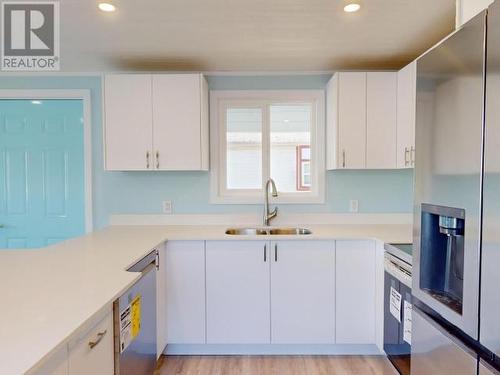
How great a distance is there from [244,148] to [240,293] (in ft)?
4.30

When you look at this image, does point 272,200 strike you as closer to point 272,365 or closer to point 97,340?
point 272,365

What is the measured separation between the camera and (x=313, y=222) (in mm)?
2977

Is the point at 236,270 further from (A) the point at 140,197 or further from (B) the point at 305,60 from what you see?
(B) the point at 305,60

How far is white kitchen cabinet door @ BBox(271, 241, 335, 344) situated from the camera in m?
2.36

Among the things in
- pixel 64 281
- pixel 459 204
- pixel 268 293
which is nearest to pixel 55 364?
pixel 64 281

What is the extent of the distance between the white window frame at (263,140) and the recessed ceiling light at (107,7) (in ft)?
3.85

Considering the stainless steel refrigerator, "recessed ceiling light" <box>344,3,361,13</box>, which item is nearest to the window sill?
"recessed ceiling light" <box>344,3,361,13</box>

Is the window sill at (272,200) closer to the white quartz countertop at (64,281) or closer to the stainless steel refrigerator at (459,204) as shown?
the white quartz countertop at (64,281)

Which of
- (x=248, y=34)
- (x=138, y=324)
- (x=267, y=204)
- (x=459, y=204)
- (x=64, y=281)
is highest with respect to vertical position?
(x=248, y=34)

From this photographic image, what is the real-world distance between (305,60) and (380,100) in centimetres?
69

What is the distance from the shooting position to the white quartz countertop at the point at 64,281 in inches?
34.6

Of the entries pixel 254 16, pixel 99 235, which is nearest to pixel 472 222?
pixel 254 16

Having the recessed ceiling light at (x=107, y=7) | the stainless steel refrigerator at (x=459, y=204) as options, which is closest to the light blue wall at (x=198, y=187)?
the recessed ceiling light at (x=107, y=7)

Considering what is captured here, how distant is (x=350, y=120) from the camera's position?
264 cm
